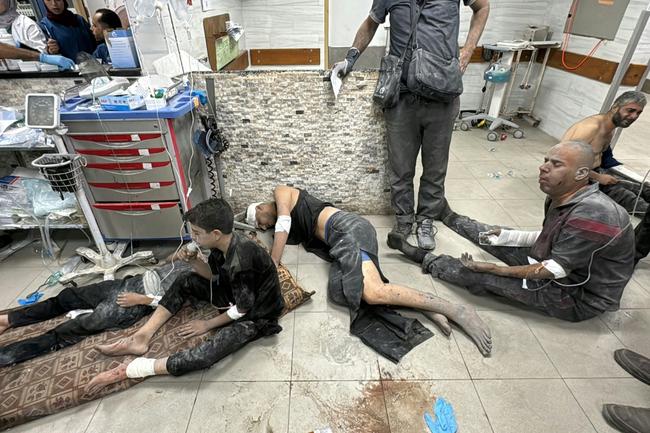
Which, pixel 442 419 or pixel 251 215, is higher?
pixel 251 215

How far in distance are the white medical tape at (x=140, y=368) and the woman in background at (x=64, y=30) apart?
7.07 ft

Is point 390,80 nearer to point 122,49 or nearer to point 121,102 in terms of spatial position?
point 121,102

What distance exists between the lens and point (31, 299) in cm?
195

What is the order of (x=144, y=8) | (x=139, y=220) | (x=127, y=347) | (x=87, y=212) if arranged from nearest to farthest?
(x=127, y=347)
(x=87, y=212)
(x=144, y=8)
(x=139, y=220)

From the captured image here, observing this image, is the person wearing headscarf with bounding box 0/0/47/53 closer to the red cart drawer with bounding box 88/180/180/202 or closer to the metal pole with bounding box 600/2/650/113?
the red cart drawer with bounding box 88/180/180/202

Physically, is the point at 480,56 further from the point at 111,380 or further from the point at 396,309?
the point at 111,380

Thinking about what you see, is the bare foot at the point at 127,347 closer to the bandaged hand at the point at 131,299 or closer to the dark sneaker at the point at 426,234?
the bandaged hand at the point at 131,299

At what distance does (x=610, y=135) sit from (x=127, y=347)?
3.08m

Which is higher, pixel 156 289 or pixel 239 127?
pixel 239 127

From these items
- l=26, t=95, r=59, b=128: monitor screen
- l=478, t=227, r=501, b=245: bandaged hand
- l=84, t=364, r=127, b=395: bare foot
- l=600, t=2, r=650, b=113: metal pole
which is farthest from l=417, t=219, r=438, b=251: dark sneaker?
l=26, t=95, r=59, b=128: monitor screen

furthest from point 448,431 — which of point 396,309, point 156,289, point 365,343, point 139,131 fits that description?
point 139,131

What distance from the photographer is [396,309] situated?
72.4 inches

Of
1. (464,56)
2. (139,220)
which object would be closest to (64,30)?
(139,220)

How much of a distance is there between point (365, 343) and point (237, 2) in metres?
3.72
